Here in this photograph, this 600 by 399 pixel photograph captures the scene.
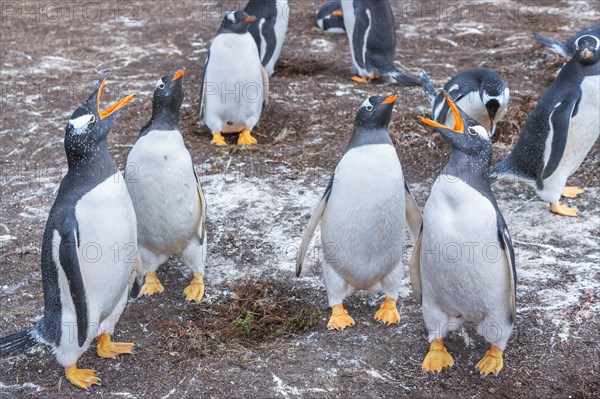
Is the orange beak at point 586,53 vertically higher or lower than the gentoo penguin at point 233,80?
higher

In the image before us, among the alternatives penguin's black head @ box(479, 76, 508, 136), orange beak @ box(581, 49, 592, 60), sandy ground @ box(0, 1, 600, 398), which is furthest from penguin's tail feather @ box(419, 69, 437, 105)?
orange beak @ box(581, 49, 592, 60)

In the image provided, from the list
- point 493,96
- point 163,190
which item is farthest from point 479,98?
point 163,190

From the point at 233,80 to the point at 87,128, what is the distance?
110 inches

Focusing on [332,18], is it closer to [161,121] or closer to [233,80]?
[233,80]

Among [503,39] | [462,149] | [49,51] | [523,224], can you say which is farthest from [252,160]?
[503,39]

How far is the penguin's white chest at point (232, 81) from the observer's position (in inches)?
253

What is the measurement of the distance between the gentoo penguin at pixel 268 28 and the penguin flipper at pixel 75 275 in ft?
14.9

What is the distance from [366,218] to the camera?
4062 millimetres

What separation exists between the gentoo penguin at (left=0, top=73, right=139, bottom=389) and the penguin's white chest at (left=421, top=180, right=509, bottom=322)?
1431 mm

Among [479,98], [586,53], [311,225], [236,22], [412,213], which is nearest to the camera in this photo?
[311,225]

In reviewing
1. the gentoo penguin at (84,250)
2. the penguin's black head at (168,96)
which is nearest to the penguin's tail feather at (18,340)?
the gentoo penguin at (84,250)

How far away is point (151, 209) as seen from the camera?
4.38 meters

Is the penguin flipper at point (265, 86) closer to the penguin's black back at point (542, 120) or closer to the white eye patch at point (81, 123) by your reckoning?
the penguin's black back at point (542, 120)

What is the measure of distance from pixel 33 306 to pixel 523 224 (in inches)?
121
